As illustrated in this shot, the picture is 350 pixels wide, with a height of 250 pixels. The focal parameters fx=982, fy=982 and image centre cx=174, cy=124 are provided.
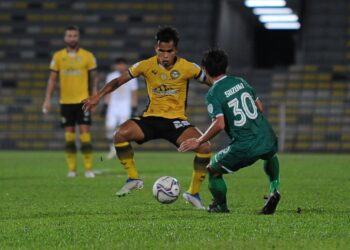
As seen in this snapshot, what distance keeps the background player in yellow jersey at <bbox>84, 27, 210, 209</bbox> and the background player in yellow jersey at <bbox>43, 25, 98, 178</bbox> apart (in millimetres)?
4332

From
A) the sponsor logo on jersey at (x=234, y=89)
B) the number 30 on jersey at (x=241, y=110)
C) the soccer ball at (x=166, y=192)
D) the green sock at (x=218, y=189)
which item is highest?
the sponsor logo on jersey at (x=234, y=89)

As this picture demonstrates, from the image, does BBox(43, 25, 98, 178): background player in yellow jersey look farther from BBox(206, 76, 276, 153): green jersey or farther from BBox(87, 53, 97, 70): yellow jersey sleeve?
BBox(206, 76, 276, 153): green jersey

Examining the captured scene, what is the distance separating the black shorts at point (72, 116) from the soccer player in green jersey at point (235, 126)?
19.4 ft

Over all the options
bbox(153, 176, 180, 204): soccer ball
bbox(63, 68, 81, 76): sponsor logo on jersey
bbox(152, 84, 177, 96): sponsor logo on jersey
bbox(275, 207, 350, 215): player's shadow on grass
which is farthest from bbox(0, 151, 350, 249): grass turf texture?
bbox(63, 68, 81, 76): sponsor logo on jersey

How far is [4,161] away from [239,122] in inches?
449

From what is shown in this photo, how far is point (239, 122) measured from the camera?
26.8 ft

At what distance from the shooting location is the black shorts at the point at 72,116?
14.0 meters

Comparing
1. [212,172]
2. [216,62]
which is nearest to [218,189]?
[212,172]

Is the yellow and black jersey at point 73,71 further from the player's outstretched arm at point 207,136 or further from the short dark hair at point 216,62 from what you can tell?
the player's outstretched arm at point 207,136

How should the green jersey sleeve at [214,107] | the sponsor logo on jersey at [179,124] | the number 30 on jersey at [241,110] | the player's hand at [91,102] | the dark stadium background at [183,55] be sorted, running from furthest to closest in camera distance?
the dark stadium background at [183,55] < the sponsor logo on jersey at [179,124] < the player's hand at [91,102] < the number 30 on jersey at [241,110] < the green jersey sleeve at [214,107]

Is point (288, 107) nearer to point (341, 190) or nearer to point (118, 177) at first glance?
point (118, 177)

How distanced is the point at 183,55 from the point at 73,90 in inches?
509

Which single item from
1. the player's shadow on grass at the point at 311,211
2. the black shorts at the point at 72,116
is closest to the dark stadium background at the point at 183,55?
the black shorts at the point at 72,116

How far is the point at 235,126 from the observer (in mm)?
8195
